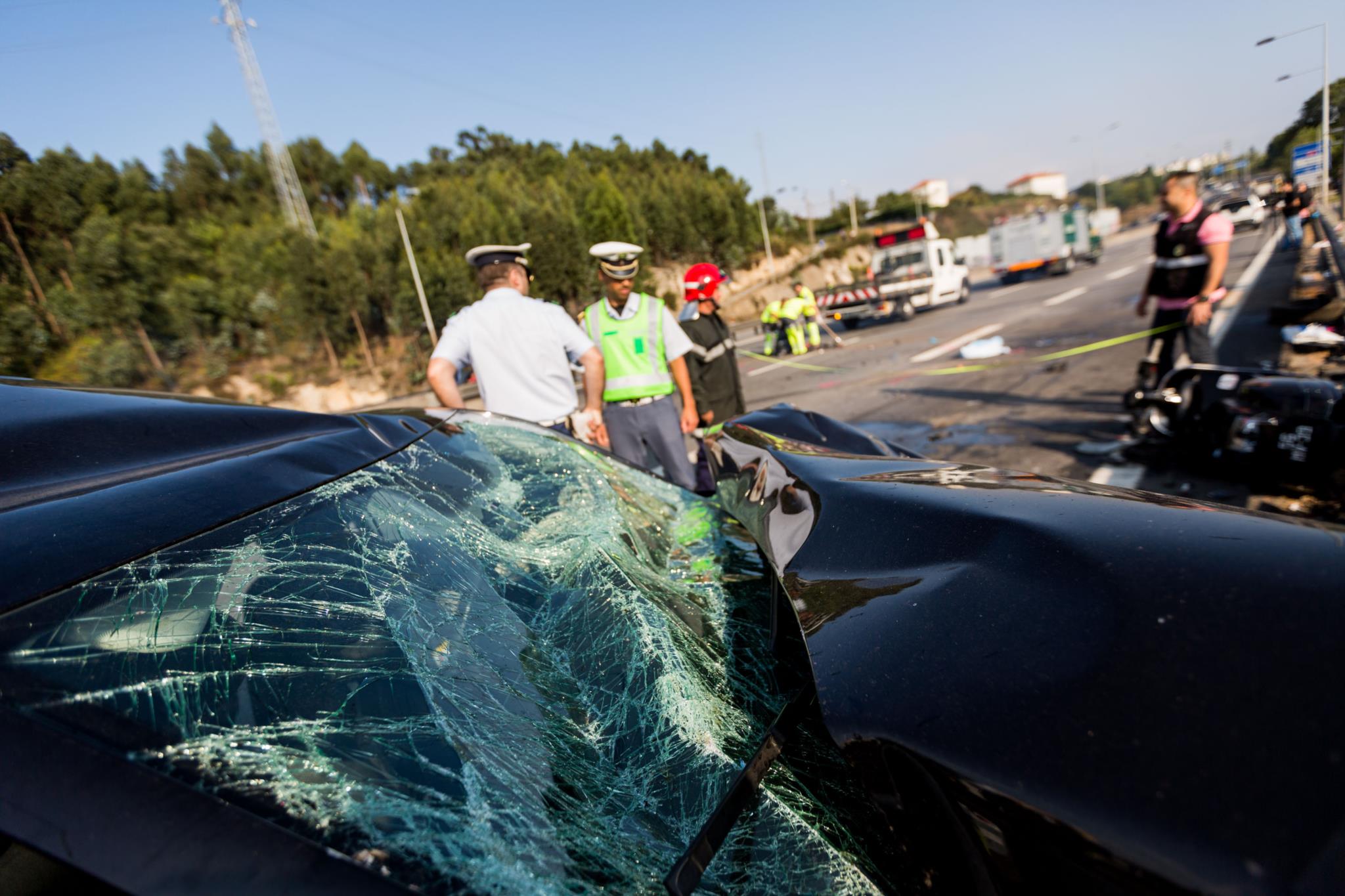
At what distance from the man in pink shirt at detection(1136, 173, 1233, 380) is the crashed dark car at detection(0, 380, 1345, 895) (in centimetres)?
435

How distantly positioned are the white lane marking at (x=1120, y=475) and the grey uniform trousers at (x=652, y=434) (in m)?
2.60

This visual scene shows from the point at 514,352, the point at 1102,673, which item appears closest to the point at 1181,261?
the point at 514,352

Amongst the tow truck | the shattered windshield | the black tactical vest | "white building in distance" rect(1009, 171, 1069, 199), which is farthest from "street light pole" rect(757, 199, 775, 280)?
"white building in distance" rect(1009, 171, 1069, 199)

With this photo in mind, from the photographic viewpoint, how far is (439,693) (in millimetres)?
956

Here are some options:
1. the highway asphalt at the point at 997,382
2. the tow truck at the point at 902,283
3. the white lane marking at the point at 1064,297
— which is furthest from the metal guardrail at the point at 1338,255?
the tow truck at the point at 902,283

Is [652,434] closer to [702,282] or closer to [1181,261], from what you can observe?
[702,282]

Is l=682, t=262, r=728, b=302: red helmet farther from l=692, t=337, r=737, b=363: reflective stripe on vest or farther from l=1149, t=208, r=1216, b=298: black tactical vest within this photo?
l=1149, t=208, r=1216, b=298: black tactical vest

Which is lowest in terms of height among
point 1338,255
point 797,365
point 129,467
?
point 797,365

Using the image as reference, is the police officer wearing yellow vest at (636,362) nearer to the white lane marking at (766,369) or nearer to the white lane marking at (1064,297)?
the white lane marking at (766,369)

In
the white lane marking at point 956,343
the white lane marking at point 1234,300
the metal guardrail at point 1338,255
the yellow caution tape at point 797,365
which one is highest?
the metal guardrail at point 1338,255

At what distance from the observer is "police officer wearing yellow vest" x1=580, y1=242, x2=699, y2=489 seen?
380 centimetres

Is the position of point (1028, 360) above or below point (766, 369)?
below

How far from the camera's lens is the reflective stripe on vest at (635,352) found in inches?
150

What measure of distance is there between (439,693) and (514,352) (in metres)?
2.55
